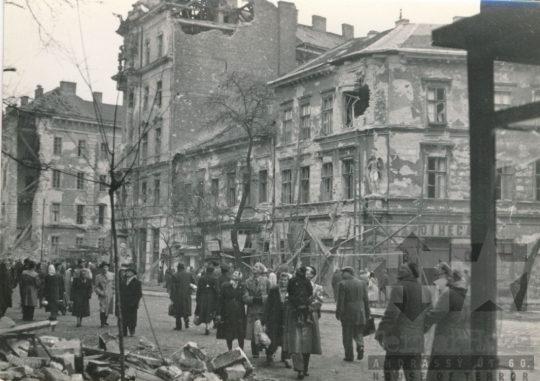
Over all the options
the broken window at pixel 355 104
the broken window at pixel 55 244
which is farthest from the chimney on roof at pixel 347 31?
the broken window at pixel 55 244

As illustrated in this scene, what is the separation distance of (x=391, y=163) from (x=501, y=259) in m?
1.61

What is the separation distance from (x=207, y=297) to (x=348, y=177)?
3.19m

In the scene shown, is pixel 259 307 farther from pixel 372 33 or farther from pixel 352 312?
pixel 372 33

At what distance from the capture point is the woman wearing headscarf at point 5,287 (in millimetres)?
7453

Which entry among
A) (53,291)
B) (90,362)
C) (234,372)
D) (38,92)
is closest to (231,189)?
(234,372)

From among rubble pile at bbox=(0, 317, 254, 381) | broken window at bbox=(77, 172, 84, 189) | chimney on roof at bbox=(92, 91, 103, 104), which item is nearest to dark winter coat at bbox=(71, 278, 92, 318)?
rubble pile at bbox=(0, 317, 254, 381)

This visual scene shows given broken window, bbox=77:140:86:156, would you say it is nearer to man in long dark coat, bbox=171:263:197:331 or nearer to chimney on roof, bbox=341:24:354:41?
man in long dark coat, bbox=171:263:197:331

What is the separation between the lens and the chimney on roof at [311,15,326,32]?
7307 millimetres

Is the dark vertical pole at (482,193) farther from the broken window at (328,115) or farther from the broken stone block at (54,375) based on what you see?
the broken stone block at (54,375)

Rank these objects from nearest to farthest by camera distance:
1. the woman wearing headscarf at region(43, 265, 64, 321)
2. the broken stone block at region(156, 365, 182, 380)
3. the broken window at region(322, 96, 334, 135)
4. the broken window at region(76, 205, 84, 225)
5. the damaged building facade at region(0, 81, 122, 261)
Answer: the broken stone block at region(156, 365, 182, 380) → the damaged building facade at region(0, 81, 122, 261) → the broken window at region(76, 205, 84, 225) → the broken window at region(322, 96, 334, 135) → the woman wearing headscarf at region(43, 265, 64, 321)

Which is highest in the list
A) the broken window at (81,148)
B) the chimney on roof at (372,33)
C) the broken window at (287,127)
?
the chimney on roof at (372,33)

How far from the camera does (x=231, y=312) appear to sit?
8.35 metres

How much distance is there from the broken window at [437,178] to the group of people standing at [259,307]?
1680 mm

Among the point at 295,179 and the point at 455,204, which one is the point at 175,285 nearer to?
the point at 295,179
